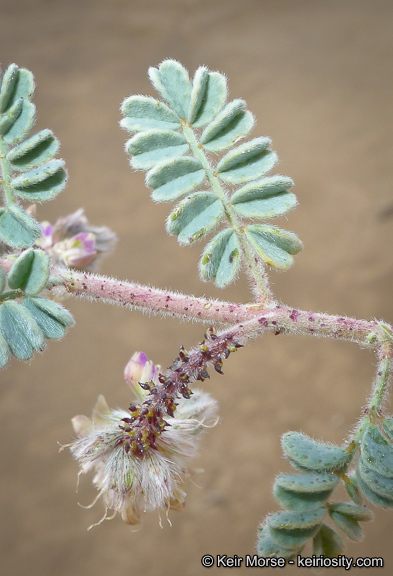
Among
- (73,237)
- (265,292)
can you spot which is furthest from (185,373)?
(73,237)

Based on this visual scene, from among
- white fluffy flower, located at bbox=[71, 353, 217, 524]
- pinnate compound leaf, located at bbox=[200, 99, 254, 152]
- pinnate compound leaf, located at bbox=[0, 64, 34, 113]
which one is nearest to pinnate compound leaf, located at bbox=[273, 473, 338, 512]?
white fluffy flower, located at bbox=[71, 353, 217, 524]

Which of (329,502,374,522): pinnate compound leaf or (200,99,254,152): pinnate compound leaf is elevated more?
(200,99,254,152): pinnate compound leaf

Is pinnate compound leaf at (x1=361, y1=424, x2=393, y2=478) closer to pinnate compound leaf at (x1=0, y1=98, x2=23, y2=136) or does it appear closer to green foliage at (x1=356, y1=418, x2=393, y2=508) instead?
green foliage at (x1=356, y1=418, x2=393, y2=508)

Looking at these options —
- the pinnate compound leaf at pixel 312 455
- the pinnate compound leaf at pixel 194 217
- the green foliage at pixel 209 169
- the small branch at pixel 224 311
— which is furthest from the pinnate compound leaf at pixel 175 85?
the pinnate compound leaf at pixel 312 455

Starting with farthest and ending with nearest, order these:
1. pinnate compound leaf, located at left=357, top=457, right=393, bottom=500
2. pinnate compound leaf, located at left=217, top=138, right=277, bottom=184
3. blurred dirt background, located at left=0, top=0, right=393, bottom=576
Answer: blurred dirt background, located at left=0, top=0, right=393, bottom=576 < pinnate compound leaf, located at left=217, top=138, right=277, bottom=184 < pinnate compound leaf, located at left=357, top=457, right=393, bottom=500

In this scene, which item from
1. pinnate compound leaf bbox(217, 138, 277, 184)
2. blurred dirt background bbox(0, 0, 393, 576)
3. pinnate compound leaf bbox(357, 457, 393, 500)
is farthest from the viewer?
blurred dirt background bbox(0, 0, 393, 576)

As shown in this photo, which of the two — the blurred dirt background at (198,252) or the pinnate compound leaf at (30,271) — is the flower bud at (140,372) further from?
the blurred dirt background at (198,252)

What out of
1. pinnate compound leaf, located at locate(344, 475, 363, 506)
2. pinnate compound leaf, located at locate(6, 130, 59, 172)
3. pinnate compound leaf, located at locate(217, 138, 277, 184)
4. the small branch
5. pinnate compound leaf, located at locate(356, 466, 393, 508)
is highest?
pinnate compound leaf, located at locate(217, 138, 277, 184)

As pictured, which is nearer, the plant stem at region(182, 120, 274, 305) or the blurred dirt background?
the plant stem at region(182, 120, 274, 305)
